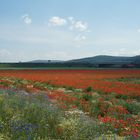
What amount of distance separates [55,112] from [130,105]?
8.42 m

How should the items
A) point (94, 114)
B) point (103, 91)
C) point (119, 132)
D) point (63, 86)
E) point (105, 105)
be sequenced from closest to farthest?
1. point (119, 132)
2. point (94, 114)
3. point (105, 105)
4. point (103, 91)
5. point (63, 86)

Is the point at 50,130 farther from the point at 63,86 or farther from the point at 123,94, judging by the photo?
the point at 63,86

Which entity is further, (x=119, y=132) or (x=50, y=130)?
(x=119, y=132)

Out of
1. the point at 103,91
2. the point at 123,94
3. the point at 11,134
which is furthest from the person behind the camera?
the point at 103,91

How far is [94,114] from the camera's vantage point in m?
14.4

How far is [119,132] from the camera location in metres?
10.1

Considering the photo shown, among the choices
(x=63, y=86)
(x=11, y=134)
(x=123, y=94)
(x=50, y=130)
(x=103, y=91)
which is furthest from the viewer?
(x=63, y=86)

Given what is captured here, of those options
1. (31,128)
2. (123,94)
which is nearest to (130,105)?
(123,94)

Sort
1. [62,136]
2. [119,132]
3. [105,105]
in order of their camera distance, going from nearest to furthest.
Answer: [62,136] → [119,132] → [105,105]

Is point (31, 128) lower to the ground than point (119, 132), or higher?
higher

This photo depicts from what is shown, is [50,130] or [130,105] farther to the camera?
[130,105]

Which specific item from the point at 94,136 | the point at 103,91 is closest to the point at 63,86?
the point at 103,91

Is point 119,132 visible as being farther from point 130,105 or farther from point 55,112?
point 130,105

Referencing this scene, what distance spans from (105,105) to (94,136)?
25.5 feet
